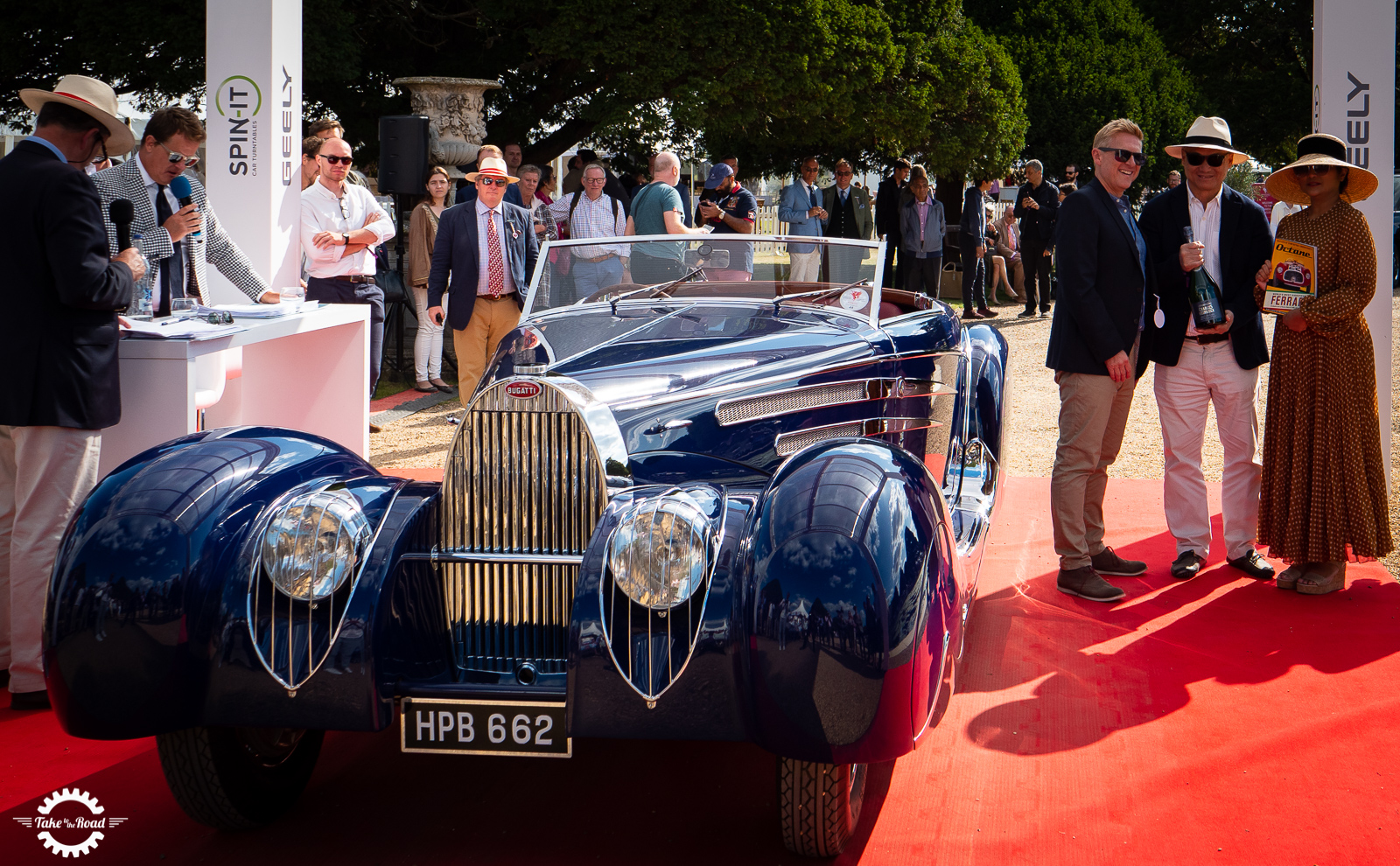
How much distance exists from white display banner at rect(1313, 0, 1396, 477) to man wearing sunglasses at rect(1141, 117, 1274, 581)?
122cm

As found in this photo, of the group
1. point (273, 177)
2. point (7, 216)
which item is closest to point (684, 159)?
point (273, 177)

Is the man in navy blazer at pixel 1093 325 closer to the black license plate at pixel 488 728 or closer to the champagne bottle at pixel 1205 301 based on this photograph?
the champagne bottle at pixel 1205 301

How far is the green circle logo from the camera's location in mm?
7305

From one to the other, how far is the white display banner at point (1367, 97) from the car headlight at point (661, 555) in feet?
16.0

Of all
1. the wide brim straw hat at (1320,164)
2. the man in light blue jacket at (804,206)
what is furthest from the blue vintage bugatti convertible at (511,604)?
the man in light blue jacket at (804,206)

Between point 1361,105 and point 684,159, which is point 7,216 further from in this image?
point 684,159

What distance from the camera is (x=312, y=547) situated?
296cm

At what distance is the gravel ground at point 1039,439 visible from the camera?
7.82 metres

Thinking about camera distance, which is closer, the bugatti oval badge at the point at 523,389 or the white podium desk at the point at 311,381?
the bugatti oval badge at the point at 523,389

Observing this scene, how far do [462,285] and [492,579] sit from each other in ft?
14.7

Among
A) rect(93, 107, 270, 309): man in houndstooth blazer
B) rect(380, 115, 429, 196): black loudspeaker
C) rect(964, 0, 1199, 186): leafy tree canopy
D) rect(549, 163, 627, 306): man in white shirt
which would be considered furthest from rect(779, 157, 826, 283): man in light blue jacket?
rect(964, 0, 1199, 186): leafy tree canopy

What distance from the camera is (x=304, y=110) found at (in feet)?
59.4

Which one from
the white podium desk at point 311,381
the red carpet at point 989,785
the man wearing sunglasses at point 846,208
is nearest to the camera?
the red carpet at point 989,785

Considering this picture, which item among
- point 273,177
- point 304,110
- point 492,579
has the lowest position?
point 492,579
